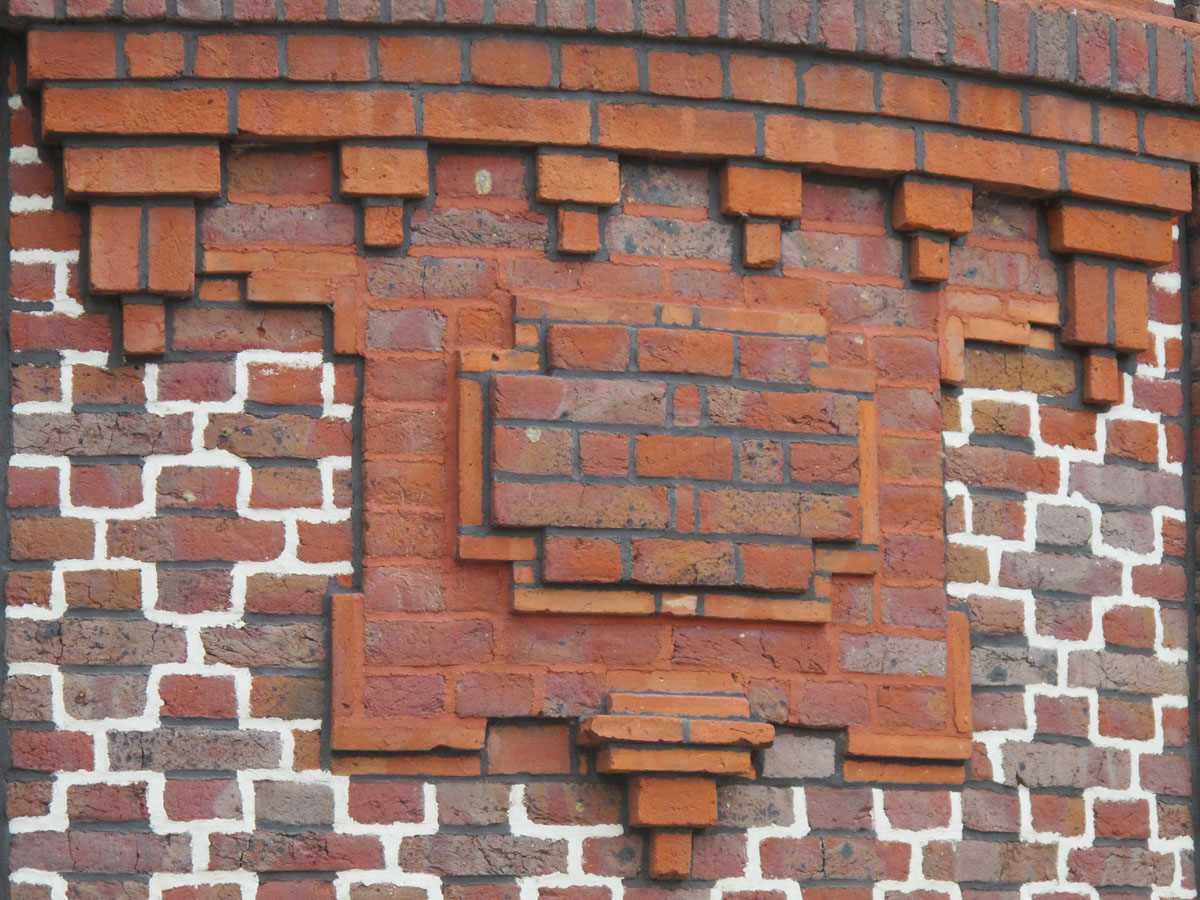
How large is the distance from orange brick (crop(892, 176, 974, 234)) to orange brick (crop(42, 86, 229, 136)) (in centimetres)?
156

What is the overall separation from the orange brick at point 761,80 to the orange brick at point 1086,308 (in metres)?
0.84

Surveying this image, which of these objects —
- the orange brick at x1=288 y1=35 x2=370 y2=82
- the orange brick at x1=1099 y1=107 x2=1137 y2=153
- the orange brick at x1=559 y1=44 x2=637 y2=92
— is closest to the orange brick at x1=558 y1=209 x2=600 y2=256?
the orange brick at x1=559 y1=44 x2=637 y2=92

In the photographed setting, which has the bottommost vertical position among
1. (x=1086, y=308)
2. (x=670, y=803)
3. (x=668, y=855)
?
(x=668, y=855)

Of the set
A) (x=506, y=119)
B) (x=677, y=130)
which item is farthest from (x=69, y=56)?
(x=677, y=130)

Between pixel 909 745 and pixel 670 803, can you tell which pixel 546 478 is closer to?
pixel 670 803

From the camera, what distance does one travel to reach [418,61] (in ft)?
15.1

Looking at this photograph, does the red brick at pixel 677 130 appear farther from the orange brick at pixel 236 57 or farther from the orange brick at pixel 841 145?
the orange brick at pixel 236 57

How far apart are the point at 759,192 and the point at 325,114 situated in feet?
3.27

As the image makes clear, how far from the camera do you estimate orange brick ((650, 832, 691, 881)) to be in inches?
174

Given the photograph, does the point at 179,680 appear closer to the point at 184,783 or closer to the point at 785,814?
the point at 184,783

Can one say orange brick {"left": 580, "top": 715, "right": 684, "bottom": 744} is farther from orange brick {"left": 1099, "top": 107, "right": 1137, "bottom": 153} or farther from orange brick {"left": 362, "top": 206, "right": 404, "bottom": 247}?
orange brick {"left": 1099, "top": 107, "right": 1137, "bottom": 153}

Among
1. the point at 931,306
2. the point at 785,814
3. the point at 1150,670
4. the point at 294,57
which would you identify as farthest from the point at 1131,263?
the point at 294,57

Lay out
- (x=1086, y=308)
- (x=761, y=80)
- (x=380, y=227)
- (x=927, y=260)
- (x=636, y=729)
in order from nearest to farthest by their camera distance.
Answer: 1. (x=636, y=729)
2. (x=380, y=227)
3. (x=761, y=80)
4. (x=927, y=260)
5. (x=1086, y=308)

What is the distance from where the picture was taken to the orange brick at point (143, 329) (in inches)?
178
